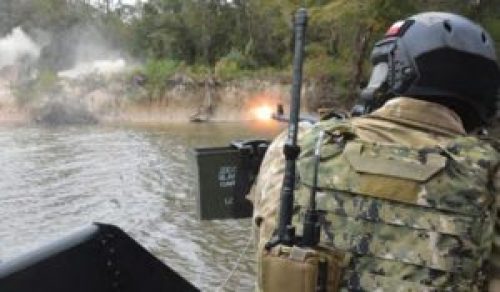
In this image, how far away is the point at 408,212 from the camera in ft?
5.40

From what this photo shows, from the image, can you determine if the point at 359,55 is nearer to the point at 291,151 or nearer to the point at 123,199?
the point at 123,199

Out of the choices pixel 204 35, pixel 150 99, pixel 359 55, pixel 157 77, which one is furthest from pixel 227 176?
pixel 204 35

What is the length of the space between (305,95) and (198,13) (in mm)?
8442

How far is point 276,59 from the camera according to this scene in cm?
3088

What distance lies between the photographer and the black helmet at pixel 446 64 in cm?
176

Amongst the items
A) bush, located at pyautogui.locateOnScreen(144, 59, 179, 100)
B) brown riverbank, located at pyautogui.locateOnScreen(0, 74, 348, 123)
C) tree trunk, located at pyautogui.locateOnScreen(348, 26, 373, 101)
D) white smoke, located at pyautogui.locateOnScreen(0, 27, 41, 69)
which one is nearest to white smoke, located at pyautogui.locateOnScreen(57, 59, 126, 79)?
brown riverbank, located at pyautogui.locateOnScreen(0, 74, 348, 123)

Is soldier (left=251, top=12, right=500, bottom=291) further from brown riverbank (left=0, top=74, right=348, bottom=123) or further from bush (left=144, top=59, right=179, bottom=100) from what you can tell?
bush (left=144, top=59, right=179, bottom=100)

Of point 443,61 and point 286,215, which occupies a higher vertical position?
point 443,61

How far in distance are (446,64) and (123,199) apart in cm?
981

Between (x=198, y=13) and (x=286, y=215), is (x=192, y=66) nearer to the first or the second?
(x=198, y=13)

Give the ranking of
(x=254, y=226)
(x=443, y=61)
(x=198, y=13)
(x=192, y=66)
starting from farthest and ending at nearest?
1. (x=198, y=13)
2. (x=192, y=66)
3. (x=254, y=226)
4. (x=443, y=61)

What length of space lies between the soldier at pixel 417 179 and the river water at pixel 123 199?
6.03 feet

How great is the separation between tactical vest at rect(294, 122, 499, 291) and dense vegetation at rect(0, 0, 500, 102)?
22270mm

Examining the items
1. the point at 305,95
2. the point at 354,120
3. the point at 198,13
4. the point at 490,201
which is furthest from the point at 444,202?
the point at 198,13
